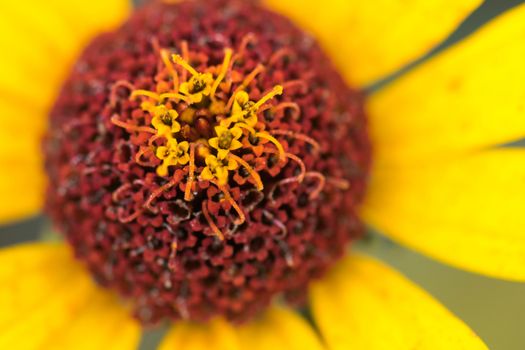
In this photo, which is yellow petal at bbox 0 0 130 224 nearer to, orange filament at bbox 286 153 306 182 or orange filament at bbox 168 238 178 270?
orange filament at bbox 168 238 178 270

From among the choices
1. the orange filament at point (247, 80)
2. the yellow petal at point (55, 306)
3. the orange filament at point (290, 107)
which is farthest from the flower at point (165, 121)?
the yellow petal at point (55, 306)

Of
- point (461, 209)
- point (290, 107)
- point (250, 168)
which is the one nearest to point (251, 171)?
point (250, 168)

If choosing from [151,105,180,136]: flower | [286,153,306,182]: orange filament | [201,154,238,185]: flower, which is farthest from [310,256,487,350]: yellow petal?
[151,105,180,136]: flower

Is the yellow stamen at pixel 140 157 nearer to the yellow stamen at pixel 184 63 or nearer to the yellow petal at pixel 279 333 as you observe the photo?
the yellow stamen at pixel 184 63

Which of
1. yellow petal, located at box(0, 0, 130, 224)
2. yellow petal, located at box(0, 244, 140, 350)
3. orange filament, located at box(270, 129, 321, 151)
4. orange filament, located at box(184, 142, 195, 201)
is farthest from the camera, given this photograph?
yellow petal, located at box(0, 0, 130, 224)

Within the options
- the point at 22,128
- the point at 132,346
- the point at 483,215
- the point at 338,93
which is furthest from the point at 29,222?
the point at 483,215

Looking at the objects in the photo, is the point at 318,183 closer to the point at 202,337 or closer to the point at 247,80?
the point at 247,80
